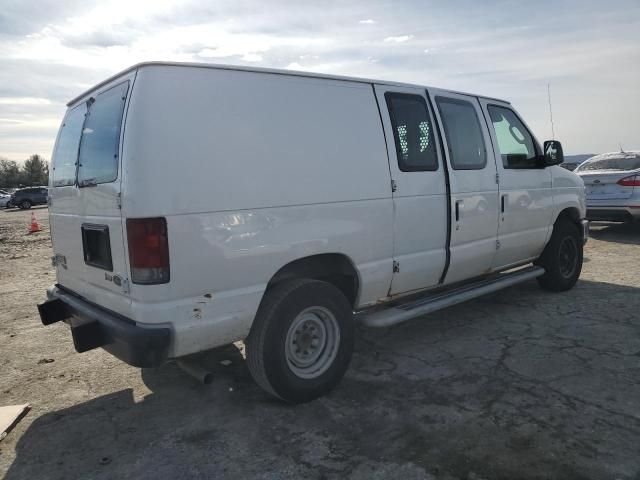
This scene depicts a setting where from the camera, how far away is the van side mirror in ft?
18.4

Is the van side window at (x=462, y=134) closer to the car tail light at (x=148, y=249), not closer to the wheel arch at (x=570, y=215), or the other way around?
the wheel arch at (x=570, y=215)

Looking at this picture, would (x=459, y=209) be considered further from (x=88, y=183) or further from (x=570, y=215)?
(x=88, y=183)

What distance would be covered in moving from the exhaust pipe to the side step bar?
1.26 metres

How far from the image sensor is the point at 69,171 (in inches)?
148

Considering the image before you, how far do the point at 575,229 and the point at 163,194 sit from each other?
5374mm

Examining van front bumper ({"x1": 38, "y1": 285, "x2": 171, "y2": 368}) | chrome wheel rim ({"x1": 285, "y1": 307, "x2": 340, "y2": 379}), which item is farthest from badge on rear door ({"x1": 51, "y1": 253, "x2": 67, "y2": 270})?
chrome wheel rim ({"x1": 285, "y1": 307, "x2": 340, "y2": 379})

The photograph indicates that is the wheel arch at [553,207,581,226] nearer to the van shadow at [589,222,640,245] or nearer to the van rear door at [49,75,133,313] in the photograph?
the van shadow at [589,222,640,245]

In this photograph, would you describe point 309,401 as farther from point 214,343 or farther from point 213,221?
point 213,221

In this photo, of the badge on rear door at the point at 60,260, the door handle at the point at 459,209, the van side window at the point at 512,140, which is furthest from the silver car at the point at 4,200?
the door handle at the point at 459,209

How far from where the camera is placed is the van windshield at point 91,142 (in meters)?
3.11

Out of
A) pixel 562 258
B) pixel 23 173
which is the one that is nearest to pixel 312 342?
pixel 562 258

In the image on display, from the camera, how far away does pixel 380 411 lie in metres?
3.40

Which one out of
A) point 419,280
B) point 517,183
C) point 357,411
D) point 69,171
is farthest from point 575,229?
point 69,171

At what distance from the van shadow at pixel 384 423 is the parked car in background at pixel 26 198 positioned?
39.0 metres
